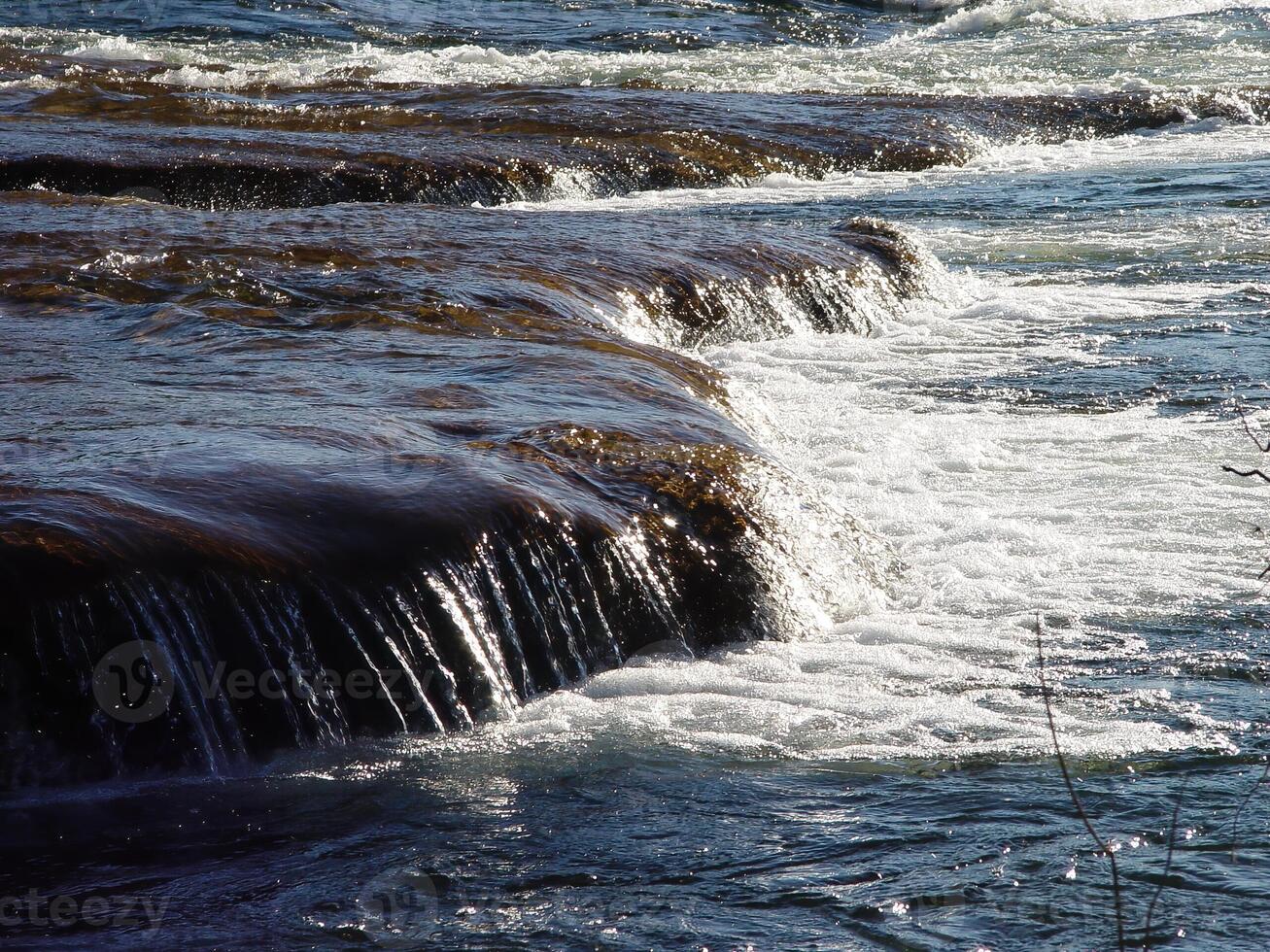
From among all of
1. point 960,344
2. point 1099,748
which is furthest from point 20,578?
point 960,344

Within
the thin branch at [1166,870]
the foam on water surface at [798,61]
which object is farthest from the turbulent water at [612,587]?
the foam on water surface at [798,61]

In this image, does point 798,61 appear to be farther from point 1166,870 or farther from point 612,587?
point 1166,870

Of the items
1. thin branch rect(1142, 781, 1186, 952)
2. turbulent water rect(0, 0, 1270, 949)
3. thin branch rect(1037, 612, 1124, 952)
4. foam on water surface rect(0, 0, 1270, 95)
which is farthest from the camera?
foam on water surface rect(0, 0, 1270, 95)

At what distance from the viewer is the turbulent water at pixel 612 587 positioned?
3686 mm

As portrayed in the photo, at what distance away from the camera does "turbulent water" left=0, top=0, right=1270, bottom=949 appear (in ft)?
12.1

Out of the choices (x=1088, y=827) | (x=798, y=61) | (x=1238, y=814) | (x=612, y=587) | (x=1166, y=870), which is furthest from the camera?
(x=798, y=61)

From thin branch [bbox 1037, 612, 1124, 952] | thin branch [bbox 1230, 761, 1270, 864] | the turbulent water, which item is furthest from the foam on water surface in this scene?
thin branch [bbox 1037, 612, 1124, 952]

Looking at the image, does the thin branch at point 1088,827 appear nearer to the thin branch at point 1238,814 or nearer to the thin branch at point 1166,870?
the thin branch at point 1166,870

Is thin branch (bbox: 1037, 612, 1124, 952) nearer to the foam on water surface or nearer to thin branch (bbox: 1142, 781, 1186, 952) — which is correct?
thin branch (bbox: 1142, 781, 1186, 952)

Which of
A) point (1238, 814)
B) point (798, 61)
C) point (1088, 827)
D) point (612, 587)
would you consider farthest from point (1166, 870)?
point (798, 61)

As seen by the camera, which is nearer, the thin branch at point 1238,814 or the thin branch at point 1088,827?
the thin branch at point 1088,827

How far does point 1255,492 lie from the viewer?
6852 mm

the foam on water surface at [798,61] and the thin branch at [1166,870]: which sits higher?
the foam on water surface at [798,61]

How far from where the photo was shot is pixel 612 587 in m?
5.12
